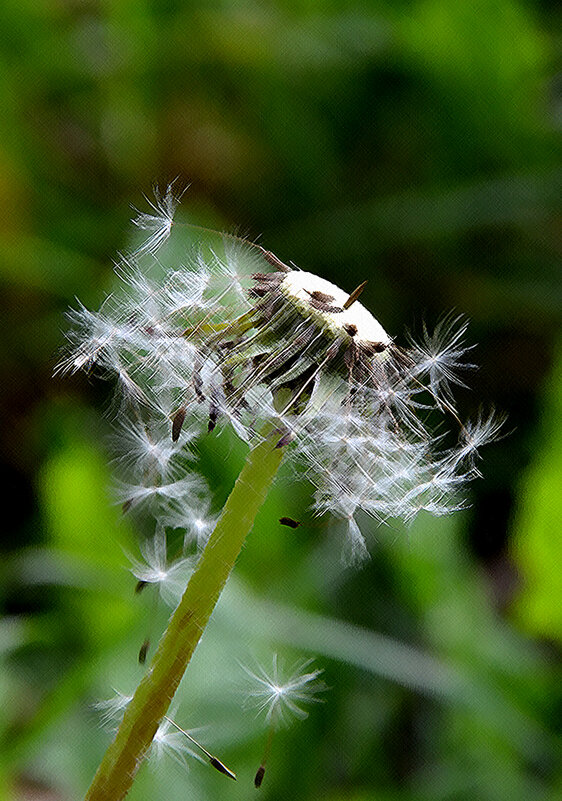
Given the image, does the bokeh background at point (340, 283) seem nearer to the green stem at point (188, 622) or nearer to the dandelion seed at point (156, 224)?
the dandelion seed at point (156, 224)

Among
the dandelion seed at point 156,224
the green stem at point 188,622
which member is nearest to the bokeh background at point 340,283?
the dandelion seed at point 156,224

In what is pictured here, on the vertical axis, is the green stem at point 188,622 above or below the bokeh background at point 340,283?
above

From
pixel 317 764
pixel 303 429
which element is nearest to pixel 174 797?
pixel 317 764

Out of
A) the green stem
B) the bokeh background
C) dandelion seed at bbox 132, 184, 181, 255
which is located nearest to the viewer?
the green stem

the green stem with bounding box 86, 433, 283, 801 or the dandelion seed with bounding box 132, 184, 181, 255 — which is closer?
the green stem with bounding box 86, 433, 283, 801

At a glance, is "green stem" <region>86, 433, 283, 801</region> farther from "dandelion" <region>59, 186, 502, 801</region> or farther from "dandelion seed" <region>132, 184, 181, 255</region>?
"dandelion seed" <region>132, 184, 181, 255</region>

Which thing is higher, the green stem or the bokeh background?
the green stem

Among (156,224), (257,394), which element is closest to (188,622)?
(257,394)

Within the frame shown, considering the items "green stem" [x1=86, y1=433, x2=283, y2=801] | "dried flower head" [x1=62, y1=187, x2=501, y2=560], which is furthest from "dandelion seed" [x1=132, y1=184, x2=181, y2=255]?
Result: "green stem" [x1=86, y1=433, x2=283, y2=801]

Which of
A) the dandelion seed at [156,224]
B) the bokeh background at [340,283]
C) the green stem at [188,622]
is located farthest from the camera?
the bokeh background at [340,283]
